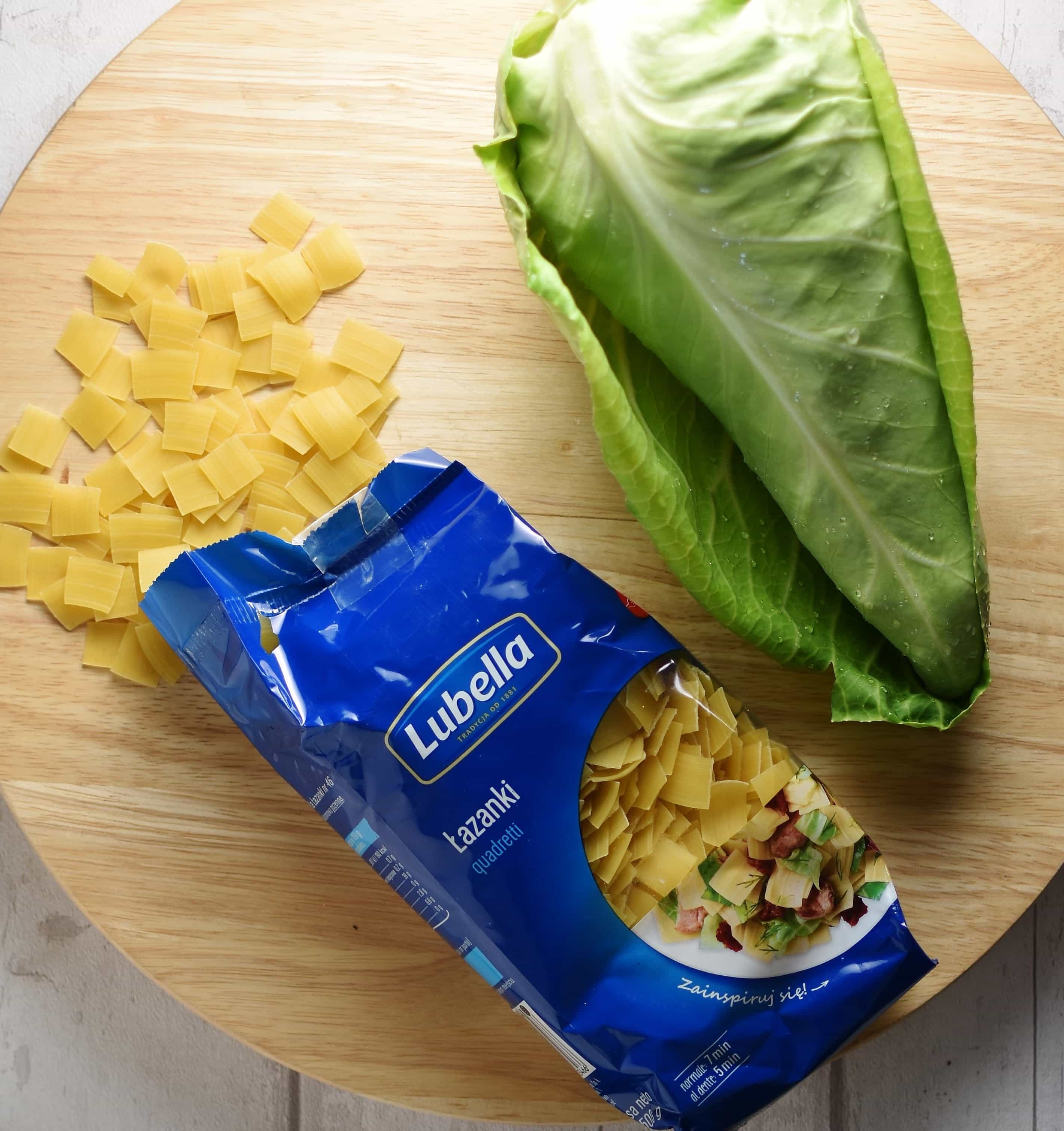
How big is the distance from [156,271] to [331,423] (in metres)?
0.26

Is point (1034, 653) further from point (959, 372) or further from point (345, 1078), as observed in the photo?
point (345, 1078)

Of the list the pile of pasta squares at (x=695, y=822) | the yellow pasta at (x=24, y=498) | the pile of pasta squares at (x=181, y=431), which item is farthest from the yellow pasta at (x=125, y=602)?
the pile of pasta squares at (x=695, y=822)

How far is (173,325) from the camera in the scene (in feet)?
3.57

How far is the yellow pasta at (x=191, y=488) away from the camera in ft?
3.52

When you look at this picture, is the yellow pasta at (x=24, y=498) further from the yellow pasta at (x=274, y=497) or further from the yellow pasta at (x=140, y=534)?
the yellow pasta at (x=274, y=497)

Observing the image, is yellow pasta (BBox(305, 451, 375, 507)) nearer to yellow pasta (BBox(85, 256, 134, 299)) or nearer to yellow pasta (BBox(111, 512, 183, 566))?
yellow pasta (BBox(111, 512, 183, 566))

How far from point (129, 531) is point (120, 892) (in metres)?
0.39

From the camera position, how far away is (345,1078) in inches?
42.1

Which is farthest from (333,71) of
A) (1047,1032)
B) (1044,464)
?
(1047,1032)

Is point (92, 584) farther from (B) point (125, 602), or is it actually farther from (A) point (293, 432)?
(A) point (293, 432)

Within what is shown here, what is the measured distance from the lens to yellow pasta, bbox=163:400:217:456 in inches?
42.6

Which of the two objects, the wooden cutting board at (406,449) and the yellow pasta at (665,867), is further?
the wooden cutting board at (406,449)

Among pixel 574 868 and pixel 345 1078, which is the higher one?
pixel 574 868

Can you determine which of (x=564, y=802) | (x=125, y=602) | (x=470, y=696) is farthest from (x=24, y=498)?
(x=564, y=802)
